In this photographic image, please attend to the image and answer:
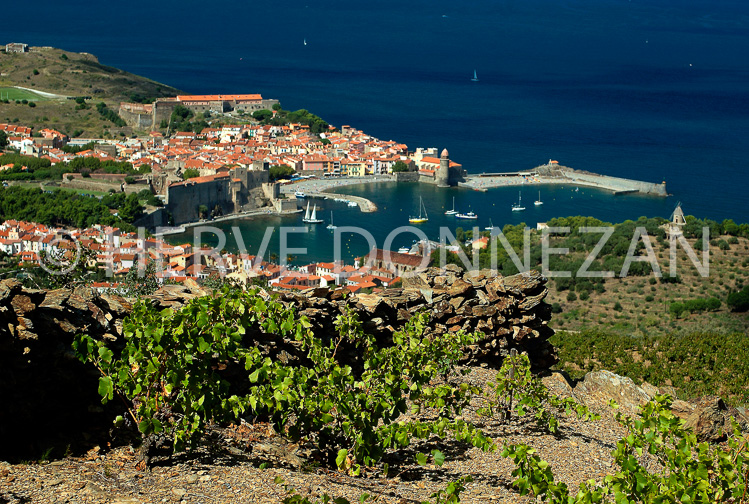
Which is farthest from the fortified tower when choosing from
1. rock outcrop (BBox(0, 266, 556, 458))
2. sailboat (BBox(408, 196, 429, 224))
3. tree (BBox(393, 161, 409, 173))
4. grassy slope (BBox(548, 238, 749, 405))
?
rock outcrop (BBox(0, 266, 556, 458))

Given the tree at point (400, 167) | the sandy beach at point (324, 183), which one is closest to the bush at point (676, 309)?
the sandy beach at point (324, 183)

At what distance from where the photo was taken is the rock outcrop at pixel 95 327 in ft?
13.8

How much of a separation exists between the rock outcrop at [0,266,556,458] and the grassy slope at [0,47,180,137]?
152 ft

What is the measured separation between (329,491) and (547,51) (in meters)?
105

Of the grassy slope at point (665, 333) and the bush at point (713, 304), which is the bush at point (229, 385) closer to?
the grassy slope at point (665, 333)

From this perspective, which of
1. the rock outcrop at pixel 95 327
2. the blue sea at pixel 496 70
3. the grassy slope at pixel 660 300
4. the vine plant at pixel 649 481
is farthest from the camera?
the blue sea at pixel 496 70

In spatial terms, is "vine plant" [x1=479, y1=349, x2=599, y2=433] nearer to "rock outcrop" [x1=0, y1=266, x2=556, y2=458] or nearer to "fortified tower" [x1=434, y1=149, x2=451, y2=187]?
"rock outcrop" [x1=0, y1=266, x2=556, y2=458]

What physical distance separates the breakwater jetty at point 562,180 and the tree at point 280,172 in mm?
8168

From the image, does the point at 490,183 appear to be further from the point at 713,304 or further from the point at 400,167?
the point at 713,304

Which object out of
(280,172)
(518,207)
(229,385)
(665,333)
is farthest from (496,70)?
(229,385)

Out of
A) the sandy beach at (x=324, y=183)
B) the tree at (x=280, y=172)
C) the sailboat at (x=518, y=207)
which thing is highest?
the tree at (x=280, y=172)

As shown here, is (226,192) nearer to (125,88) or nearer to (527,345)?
(125,88)

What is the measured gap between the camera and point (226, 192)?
39.1 m

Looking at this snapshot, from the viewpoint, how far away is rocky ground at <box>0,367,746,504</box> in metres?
3.71
